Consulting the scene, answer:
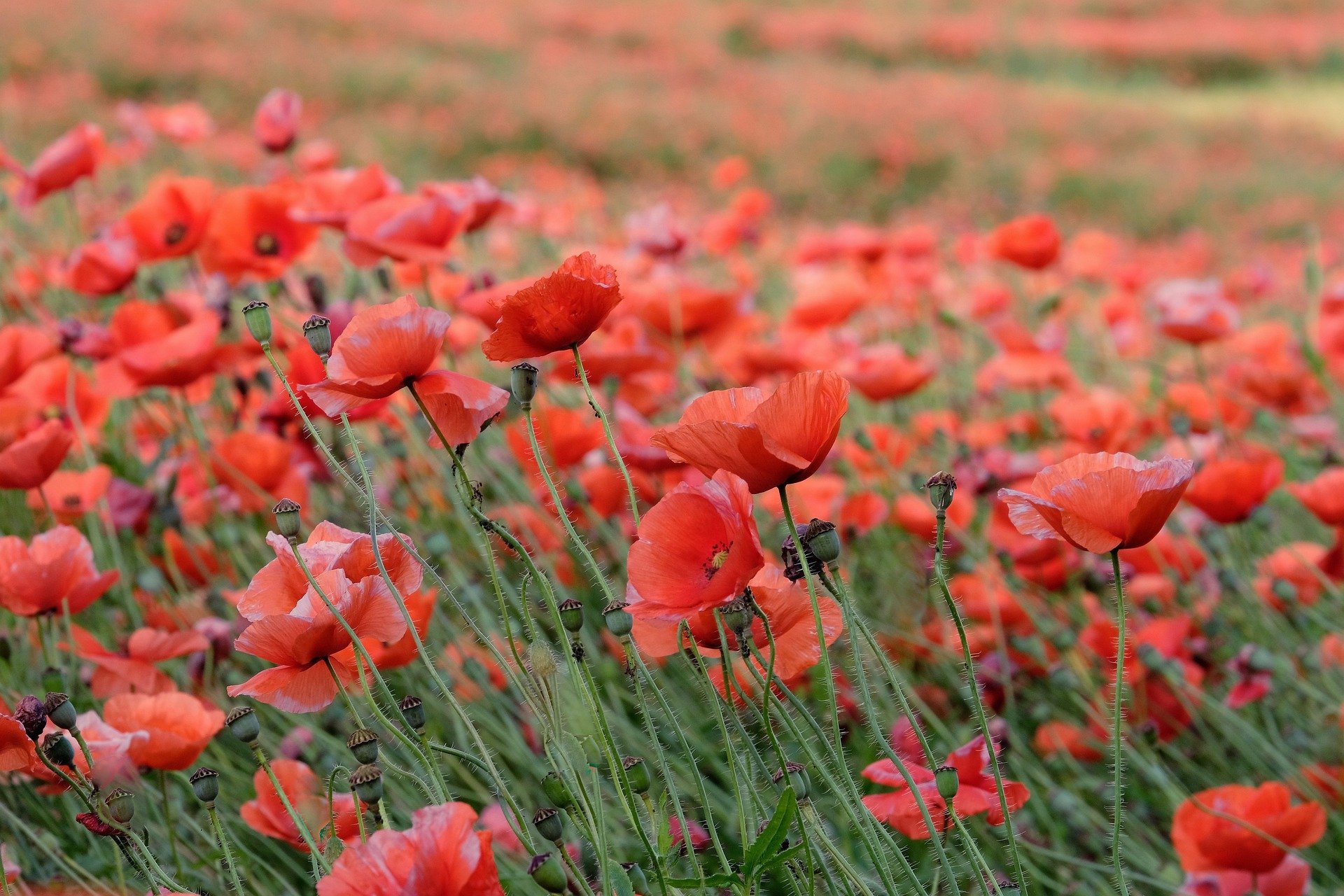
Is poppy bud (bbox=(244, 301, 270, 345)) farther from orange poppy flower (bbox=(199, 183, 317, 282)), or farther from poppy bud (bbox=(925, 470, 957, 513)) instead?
orange poppy flower (bbox=(199, 183, 317, 282))

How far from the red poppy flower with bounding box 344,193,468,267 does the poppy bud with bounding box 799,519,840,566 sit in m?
0.65

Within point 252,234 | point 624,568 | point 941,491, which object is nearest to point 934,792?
point 941,491

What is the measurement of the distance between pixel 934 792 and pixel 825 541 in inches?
8.9

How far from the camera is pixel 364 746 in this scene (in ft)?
2.24

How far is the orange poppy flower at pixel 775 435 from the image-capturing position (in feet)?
2.21

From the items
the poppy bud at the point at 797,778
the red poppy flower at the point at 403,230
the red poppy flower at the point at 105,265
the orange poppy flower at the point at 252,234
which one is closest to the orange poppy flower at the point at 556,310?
the poppy bud at the point at 797,778

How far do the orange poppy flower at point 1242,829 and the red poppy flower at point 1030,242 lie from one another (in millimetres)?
1139

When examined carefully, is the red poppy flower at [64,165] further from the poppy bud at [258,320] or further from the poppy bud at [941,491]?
the poppy bud at [941,491]

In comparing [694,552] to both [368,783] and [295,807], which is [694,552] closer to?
[368,783]

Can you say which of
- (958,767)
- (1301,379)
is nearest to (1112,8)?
(1301,379)

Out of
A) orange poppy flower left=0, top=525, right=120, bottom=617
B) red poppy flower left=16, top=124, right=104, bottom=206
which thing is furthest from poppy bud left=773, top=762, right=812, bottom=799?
red poppy flower left=16, top=124, right=104, bottom=206

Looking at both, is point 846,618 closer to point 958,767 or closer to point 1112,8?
point 958,767

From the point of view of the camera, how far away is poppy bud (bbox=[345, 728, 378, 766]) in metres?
0.68

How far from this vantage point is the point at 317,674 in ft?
2.53
